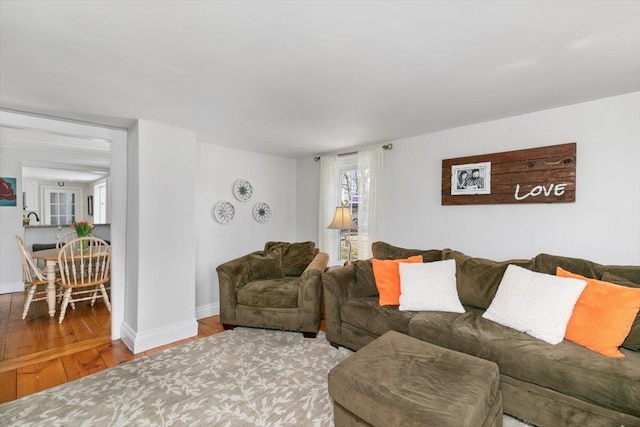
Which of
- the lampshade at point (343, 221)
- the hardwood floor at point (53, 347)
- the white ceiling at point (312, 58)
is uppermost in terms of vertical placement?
the white ceiling at point (312, 58)

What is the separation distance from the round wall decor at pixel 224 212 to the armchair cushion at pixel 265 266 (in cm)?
72

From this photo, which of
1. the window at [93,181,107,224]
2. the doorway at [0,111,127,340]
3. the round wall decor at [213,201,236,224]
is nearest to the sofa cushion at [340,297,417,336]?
the round wall decor at [213,201,236,224]

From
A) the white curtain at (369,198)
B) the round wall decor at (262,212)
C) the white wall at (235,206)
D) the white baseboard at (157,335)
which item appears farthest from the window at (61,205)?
the white curtain at (369,198)

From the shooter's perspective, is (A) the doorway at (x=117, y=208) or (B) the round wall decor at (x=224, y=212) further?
(B) the round wall decor at (x=224, y=212)

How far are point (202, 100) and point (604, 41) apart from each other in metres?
2.55

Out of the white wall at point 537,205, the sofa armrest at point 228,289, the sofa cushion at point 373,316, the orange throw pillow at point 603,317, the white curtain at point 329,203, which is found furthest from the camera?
the white curtain at point 329,203

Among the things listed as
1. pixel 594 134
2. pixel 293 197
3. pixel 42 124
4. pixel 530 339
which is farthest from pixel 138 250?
pixel 594 134

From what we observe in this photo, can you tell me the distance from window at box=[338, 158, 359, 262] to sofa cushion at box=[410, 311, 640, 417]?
202 cm

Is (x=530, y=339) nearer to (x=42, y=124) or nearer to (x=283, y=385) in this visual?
(x=283, y=385)

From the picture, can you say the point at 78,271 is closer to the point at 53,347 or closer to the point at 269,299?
the point at 53,347

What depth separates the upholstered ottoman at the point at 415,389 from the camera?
4.34ft

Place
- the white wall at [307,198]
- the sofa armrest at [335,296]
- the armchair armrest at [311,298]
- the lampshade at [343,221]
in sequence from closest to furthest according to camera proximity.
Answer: the sofa armrest at [335,296]
the armchair armrest at [311,298]
the lampshade at [343,221]
the white wall at [307,198]

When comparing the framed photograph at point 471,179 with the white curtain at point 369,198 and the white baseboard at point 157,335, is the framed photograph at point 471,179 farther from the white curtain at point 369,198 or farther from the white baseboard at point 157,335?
Answer: the white baseboard at point 157,335

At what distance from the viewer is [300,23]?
1.37 meters
